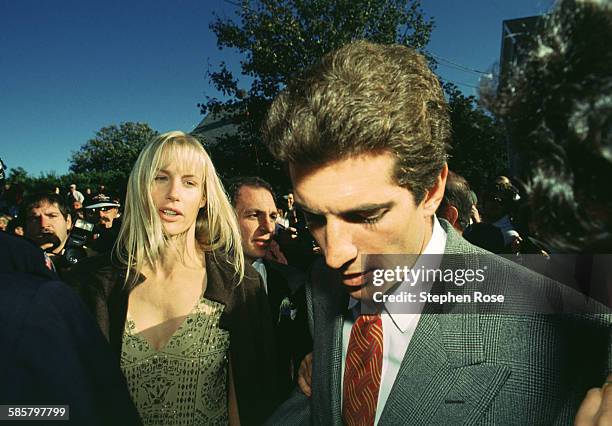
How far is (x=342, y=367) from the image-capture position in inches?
56.5

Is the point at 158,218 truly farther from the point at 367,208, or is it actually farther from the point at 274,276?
the point at 367,208

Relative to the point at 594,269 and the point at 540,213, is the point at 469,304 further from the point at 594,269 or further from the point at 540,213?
the point at 540,213

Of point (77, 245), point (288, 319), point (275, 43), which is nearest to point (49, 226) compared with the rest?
point (77, 245)

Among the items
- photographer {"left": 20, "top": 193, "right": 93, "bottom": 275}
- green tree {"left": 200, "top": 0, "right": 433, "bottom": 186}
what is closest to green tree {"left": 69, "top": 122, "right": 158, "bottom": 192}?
green tree {"left": 200, "top": 0, "right": 433, "bottom": 186}

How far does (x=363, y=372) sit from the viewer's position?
4.26ft

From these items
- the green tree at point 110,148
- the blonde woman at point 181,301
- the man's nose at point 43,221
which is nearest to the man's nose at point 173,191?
the blonde woman at point 181,301

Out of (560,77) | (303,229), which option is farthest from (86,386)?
(303,229)

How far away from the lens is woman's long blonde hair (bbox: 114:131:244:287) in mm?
2238

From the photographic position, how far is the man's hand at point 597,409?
743 mm

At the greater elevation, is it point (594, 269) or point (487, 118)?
point (487, 118)

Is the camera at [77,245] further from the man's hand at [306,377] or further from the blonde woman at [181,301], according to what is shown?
the man's hand at [306,377]

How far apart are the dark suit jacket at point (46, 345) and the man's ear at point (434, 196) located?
1081mm

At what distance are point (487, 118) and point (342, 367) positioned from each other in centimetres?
99

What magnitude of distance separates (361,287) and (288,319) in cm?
194
